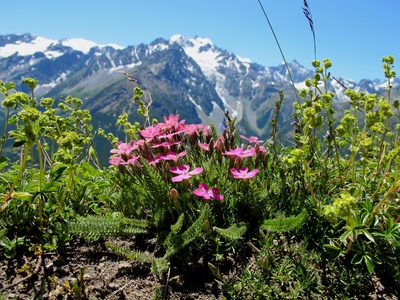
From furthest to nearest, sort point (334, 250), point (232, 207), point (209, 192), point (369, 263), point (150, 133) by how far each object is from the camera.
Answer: point (150, 133) < point (232, 207) < point (209, 192) < point (334, 250) < point (369, 263)

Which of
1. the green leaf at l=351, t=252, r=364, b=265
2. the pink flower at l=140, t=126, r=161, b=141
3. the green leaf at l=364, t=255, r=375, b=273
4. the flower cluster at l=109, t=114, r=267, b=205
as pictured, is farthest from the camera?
the pink flower at l=140, t=126, r=161, b=141

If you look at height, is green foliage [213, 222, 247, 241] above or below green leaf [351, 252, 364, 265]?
above

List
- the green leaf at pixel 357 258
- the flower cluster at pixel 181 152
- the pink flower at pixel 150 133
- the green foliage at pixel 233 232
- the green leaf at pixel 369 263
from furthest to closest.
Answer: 1. the pink flower at pixel 150 133
2. the flower cluster at pixel 181 152
3. the green foliage at pixel 233 232
4. the green leaf at pixel 357 258
5. the green leaf at pixel 369 263

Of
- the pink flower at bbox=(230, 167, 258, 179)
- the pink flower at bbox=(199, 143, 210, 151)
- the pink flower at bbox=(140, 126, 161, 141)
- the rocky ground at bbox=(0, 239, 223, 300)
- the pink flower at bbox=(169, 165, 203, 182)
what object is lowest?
the rocky ground at bbox=(0, 239, 223, 300)

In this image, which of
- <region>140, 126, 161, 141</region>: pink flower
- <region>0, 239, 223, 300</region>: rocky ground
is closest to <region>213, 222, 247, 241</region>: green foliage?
<region>0, 239, 223, 300</region>: rocky ground

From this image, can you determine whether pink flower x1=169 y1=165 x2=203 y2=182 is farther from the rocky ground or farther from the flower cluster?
the rocky ground

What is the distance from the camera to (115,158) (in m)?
3.43

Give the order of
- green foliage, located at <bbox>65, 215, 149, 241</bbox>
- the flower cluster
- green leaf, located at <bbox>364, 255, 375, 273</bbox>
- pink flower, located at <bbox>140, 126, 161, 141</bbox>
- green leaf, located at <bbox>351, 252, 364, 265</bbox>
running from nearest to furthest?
green leaf, located at <bbox>364, 255, 375, 273</bbox> < green leaf, located at <bbox>351, 252, 364, 265</bbox> < green foliage, located at <bbox>65, 215, 149, 241</bbox> < the flower cluster < pink flower, located at <bbox>140, 126, 161, 141</bbox>

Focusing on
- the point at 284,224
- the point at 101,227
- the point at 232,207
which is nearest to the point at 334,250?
the point at 284,224

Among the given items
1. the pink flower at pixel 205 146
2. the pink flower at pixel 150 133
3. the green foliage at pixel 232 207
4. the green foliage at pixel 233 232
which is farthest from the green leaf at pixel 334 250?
the pink flower at pixel 150 133

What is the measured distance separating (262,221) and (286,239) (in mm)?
242

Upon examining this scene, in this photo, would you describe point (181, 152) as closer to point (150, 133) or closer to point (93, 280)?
point (150, 133)

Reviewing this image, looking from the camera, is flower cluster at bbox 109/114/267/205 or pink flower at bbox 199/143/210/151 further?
pink flower at bbox 199/143/210/151

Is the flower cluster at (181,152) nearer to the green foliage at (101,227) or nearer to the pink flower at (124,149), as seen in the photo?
the pink flower at (124,149)
